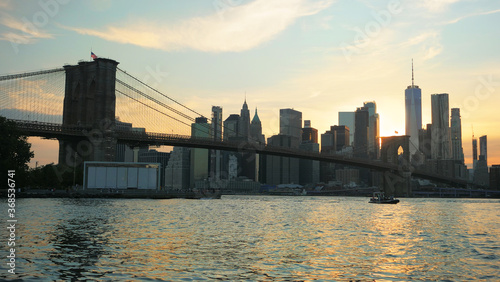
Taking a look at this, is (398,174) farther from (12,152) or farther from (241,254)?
(241,254)

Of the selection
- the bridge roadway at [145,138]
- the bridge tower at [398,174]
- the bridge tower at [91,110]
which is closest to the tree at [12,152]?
the bridge roadway at [145,138]

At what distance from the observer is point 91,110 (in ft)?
300

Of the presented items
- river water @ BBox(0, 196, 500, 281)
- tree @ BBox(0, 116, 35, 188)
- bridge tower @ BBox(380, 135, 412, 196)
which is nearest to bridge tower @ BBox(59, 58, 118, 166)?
tree @ BBox(0, 116, 35, 188)

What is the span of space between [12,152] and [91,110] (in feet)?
70.6

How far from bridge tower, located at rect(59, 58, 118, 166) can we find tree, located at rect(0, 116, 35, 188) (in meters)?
12.4

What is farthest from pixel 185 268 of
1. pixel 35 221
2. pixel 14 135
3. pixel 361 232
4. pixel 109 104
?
pixel 109 104

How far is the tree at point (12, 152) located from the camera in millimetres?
68500

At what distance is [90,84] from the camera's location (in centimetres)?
9225

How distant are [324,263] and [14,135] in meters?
65.7

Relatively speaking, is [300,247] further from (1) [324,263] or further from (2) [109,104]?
(2) [109,104]

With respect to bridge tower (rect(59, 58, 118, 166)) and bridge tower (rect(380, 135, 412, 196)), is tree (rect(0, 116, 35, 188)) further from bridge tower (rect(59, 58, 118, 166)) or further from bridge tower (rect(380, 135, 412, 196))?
bridge tower (rect(380, 135, 412, 196))

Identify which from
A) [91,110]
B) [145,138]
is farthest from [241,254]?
[91,110]

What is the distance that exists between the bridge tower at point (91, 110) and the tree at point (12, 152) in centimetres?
1235

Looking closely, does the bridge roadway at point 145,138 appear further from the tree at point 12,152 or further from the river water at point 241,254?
the river water at point 241,254
